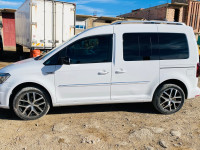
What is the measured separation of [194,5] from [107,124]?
2827 centimetres

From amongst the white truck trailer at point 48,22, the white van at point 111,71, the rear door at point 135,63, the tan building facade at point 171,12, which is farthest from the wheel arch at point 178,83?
the tan building facade at point 171,12

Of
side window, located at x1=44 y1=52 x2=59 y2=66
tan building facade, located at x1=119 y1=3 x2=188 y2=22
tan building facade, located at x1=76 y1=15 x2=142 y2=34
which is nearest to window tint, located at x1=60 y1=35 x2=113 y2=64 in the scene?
side window, located at x1=44 y1=52 x2=59 y2=66

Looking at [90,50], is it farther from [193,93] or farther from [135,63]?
[193,93]

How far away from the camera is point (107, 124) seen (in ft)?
12.6

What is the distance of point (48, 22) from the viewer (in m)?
9.77

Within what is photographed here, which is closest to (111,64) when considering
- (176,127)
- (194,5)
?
(176,127)

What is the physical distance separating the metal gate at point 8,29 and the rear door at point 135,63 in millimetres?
22126

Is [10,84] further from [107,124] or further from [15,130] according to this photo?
[107,124]

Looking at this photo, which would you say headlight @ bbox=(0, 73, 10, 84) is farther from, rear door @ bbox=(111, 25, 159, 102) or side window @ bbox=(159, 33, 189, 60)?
side window @ bbox=(159, 33, 189, 60)

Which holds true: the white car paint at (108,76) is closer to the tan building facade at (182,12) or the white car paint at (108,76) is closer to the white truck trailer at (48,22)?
the white truck trailer at (48,22)

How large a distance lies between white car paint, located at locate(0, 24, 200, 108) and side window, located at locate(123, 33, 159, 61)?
0.09 meters

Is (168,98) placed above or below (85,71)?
below

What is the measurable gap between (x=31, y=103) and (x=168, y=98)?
2986mm

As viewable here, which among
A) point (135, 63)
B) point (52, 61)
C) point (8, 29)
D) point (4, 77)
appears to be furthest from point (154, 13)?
point (4, 77)
